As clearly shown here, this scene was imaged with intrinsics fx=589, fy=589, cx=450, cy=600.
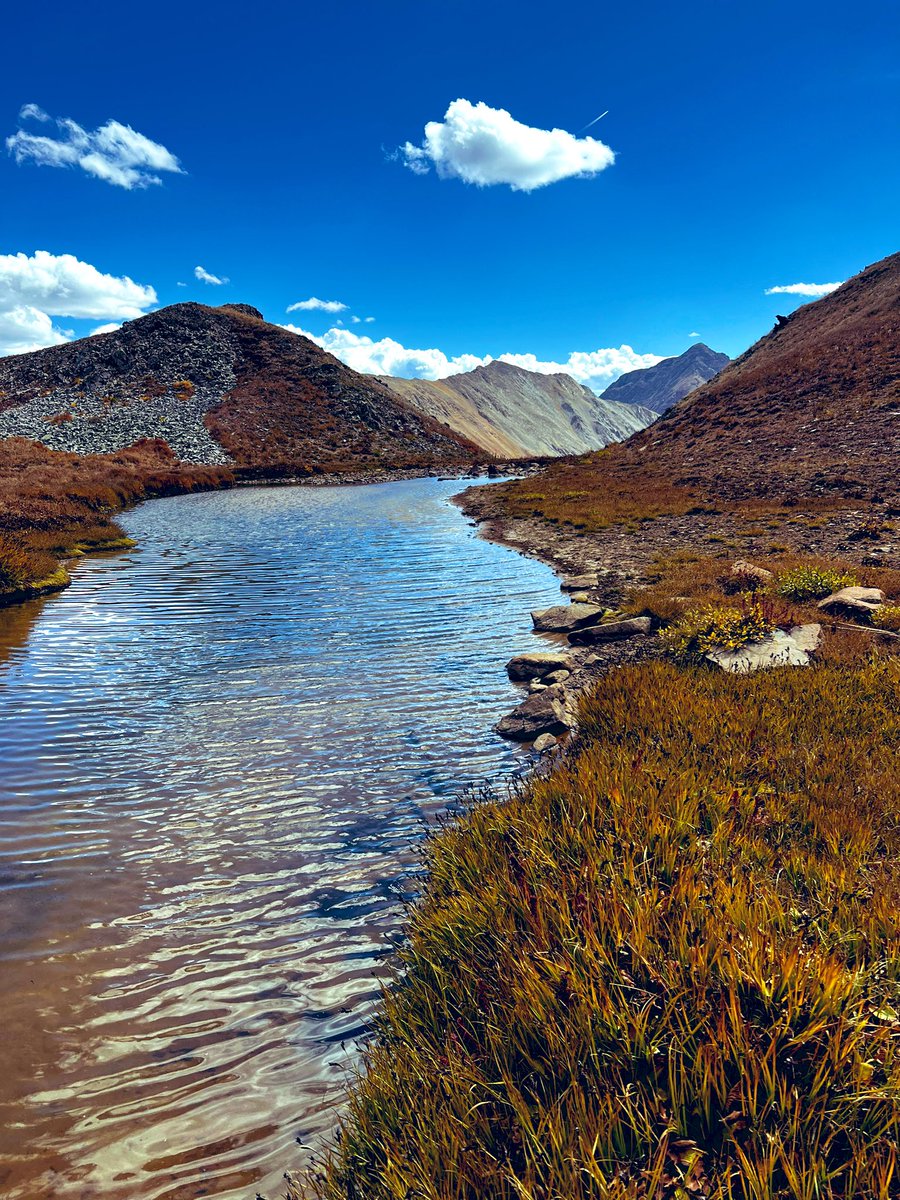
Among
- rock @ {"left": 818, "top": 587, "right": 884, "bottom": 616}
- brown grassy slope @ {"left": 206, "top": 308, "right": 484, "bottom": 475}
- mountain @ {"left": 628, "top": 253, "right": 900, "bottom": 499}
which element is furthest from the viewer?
brown grassy slope @ {"left": 206, "top": 308, "right": 484, "bottom": 475}

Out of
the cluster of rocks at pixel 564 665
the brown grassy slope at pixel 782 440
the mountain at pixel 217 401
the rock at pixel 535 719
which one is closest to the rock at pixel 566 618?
the cluster of rocks at pixel 564 665

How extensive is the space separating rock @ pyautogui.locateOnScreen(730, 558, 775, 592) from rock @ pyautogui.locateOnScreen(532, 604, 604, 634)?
365cm

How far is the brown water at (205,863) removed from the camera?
3703 millimetres

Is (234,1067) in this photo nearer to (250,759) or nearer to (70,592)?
(250,759)

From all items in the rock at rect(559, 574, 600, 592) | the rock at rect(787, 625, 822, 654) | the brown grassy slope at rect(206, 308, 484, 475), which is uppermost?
the brown grassy slope at rect(206, 308, 484, 475)

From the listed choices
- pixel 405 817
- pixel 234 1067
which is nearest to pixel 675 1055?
pixel 234 1067

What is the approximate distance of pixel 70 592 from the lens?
19188 mm

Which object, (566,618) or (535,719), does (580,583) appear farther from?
(535,719)

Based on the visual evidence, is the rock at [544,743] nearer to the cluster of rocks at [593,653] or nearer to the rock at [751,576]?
the cluster of rocks at [593,653]

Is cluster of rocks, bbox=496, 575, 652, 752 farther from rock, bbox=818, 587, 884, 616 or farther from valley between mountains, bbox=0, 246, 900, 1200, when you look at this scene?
rock, bbox=818, 587, 884, 616

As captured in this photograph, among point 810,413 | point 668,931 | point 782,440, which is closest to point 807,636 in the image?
point 668,931

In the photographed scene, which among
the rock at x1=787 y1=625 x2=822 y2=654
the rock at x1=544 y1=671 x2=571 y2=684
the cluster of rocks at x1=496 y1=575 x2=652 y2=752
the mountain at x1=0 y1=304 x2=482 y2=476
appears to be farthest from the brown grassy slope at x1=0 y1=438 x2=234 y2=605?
the rock at x1=787 y1=625 x2=822 y2=654

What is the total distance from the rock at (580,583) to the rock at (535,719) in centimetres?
978

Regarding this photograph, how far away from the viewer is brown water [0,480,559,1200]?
146 inches
